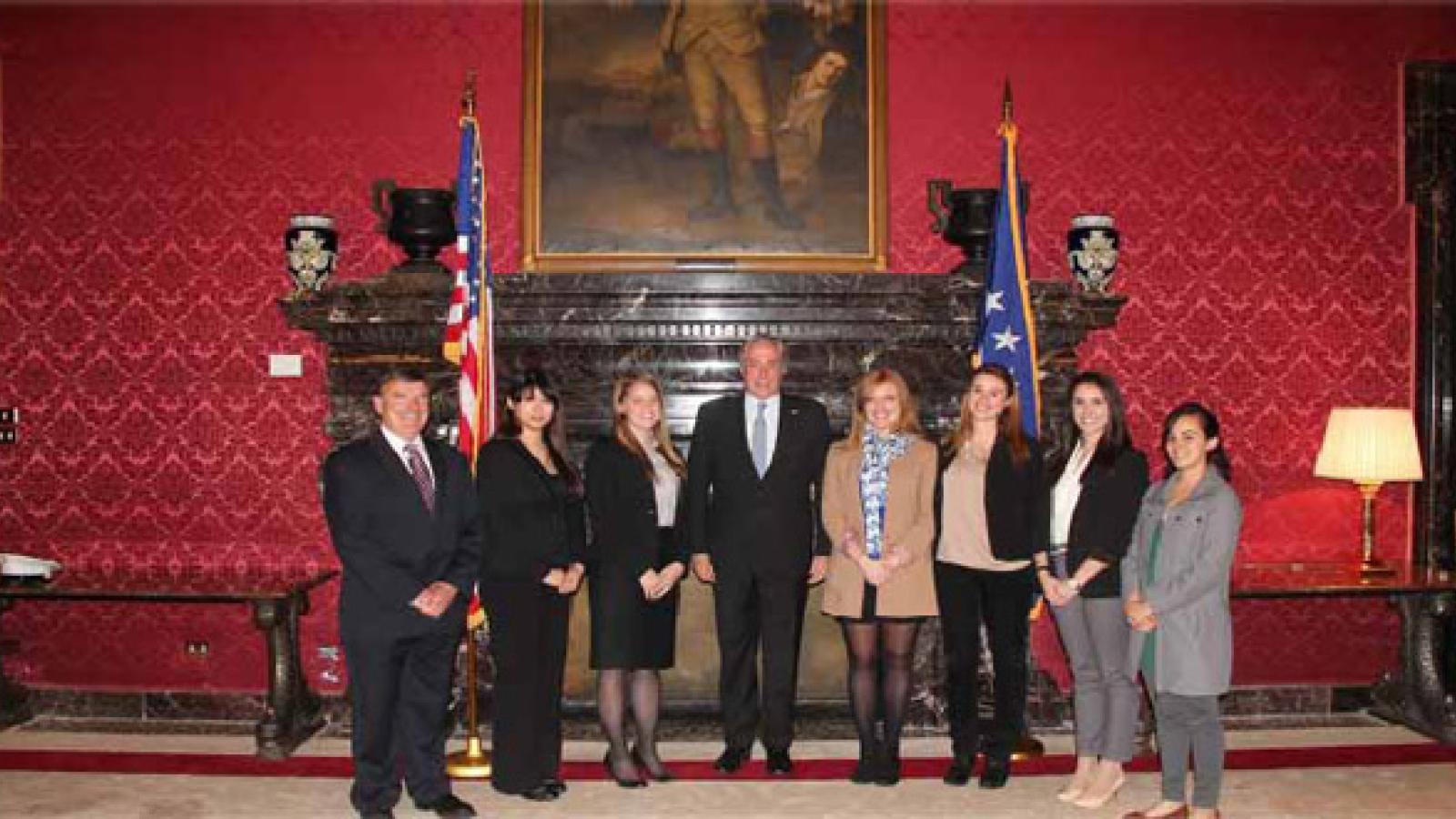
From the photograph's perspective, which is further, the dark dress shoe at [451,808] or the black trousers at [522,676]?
the black trousers at [522,676]

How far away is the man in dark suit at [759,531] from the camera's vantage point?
443 centimetres

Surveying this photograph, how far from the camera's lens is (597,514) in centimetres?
434

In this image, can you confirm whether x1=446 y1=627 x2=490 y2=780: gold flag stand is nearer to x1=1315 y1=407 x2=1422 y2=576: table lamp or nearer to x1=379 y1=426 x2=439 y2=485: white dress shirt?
x1=379 y1=426 x2=439 y2=485: white dress shirt

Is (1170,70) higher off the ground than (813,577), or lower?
higher

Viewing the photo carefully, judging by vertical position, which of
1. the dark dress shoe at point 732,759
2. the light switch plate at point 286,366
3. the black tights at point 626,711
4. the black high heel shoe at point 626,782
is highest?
the light switch plate at point 286,366

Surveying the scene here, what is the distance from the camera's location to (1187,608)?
3842 mm

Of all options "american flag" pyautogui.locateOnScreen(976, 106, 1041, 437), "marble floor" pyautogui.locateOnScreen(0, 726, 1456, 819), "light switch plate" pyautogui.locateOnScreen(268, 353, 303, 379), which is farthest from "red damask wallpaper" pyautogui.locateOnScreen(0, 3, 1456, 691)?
"marble floor" pyautogui.locateOnScreen(0, 726, 1456, 819)

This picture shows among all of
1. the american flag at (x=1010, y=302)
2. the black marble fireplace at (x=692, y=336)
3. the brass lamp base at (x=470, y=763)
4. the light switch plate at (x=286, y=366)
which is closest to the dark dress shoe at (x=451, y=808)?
the brass lamp base at (x=470, y=763)

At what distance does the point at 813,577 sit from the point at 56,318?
13.2 feet

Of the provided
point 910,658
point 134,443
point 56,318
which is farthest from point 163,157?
point 910,658

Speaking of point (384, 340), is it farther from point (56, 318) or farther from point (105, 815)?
point (105, 815)

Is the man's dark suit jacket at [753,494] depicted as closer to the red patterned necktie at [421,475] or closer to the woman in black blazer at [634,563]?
the woman in black blazer at [634,563]

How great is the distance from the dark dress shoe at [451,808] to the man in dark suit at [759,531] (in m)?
1.03

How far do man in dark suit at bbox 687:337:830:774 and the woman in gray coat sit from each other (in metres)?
1.19
